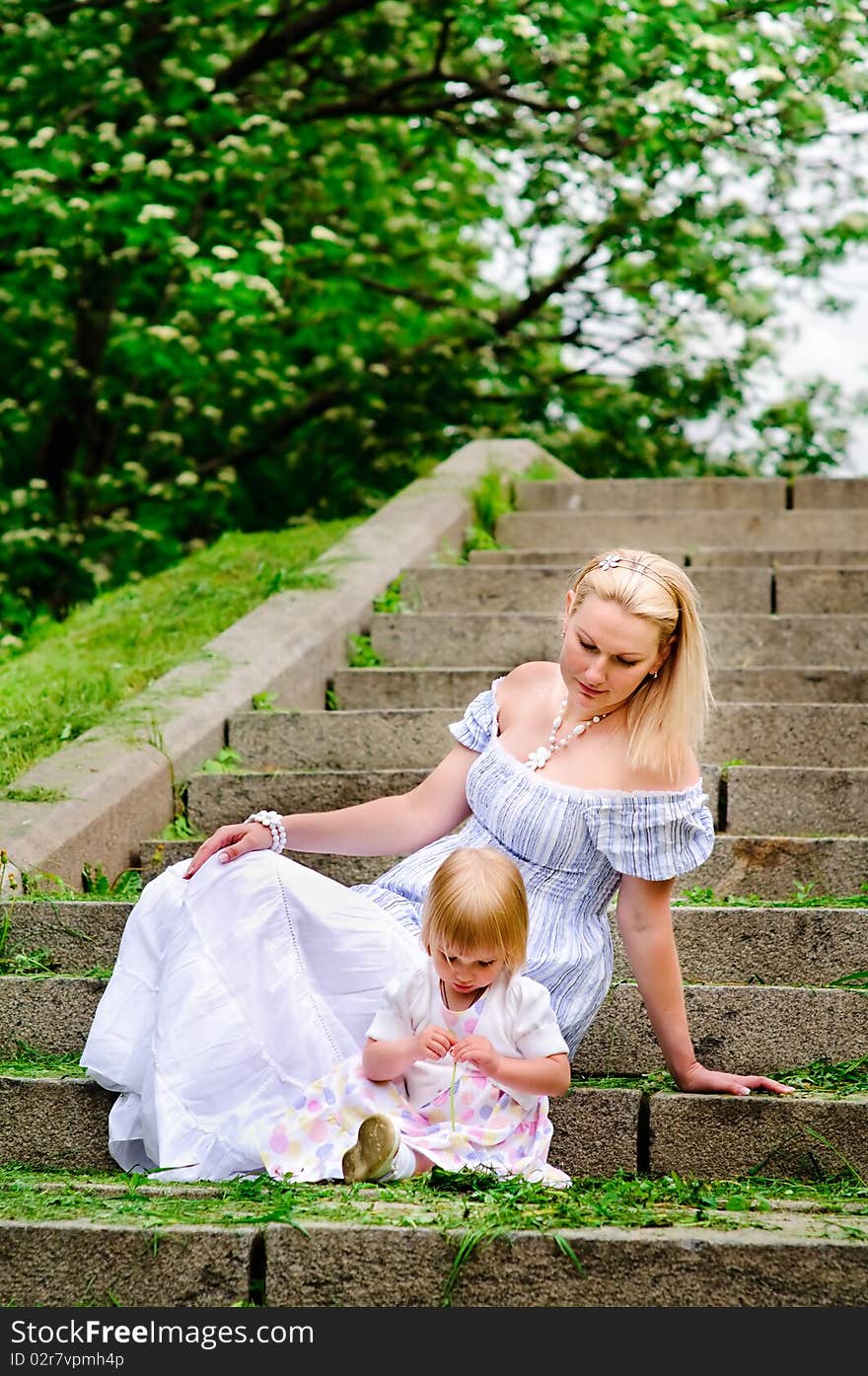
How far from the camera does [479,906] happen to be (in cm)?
272

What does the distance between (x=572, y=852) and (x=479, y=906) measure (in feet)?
1.21

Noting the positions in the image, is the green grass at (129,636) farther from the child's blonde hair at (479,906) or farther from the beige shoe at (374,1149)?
the beige shoe at (374,1149)

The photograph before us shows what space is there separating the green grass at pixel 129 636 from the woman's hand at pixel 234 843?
127cm

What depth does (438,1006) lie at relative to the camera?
278 cm

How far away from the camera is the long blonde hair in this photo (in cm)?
298

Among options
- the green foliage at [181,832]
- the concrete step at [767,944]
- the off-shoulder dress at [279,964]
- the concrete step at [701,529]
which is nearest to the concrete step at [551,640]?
the green foliage at [181,832]

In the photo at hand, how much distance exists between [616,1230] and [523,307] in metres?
9.80

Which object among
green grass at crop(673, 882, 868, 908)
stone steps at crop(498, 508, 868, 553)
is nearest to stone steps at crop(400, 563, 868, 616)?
stone steps at crop(498, 508, 868, 553)

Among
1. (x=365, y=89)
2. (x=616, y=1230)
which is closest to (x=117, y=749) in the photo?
(x=616, y=1230)

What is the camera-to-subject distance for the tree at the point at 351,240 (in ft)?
25.7

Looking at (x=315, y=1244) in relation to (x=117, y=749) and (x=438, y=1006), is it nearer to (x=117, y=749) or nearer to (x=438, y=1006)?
(x=438, y=1006)

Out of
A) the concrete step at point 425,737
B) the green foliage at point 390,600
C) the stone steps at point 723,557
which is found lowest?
the concrete step at point 425,737

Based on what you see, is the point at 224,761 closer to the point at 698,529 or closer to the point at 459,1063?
the point at 459,1063

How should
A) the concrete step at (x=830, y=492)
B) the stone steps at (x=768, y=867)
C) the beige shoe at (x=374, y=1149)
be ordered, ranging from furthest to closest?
1. the concrete step at (x=830, y=492)
2. the stone steps at (x=768, y=867)
3. the beige shoe at (x=374, y=1149)
